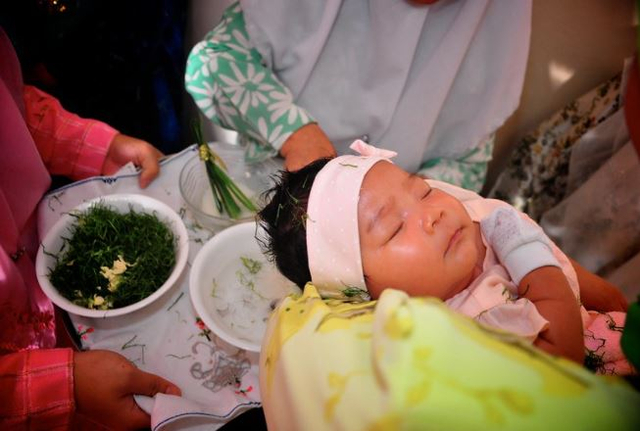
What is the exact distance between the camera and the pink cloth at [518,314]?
777 mm

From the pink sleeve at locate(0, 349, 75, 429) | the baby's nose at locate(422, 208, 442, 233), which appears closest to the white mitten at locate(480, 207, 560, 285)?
the baby's nose at locate(422, 208, 442, 233)

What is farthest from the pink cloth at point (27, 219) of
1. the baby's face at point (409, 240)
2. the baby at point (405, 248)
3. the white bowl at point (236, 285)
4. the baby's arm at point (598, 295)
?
the baby's arm at point (598, 295)

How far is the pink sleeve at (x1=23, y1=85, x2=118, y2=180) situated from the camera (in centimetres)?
118

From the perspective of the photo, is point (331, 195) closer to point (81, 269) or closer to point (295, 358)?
point (295, 358)

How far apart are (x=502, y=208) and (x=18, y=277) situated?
1.07m

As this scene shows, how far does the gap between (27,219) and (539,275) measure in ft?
3.90

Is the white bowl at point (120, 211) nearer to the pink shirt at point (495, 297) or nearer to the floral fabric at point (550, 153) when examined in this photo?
the pink shirt at point (495, 297)

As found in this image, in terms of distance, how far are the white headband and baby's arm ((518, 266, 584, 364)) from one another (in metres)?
0.32

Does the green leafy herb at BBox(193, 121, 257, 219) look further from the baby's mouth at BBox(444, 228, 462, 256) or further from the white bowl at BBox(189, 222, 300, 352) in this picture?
the baby's mouth at BBox(444, 228, 462, 256)

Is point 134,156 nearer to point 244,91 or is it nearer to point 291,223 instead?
point 244,91

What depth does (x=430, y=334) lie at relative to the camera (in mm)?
448

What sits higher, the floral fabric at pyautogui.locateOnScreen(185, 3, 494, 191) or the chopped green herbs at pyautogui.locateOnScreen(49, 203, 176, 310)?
the floral fabric at pyautogui.locateOnScreen(185, 3, 494, 191)

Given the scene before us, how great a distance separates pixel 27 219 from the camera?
1.10m

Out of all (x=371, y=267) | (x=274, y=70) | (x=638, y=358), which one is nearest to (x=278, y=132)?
(x=274, y=70)
